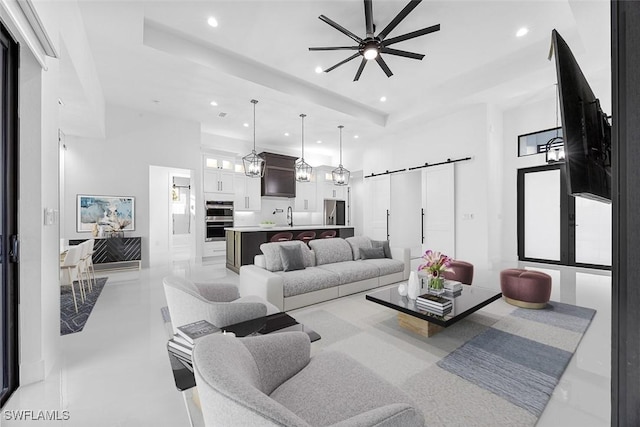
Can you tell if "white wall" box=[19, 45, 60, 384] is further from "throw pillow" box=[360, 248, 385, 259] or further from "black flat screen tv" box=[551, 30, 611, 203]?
"throw pillow" box=[360, 248, 385, 259]

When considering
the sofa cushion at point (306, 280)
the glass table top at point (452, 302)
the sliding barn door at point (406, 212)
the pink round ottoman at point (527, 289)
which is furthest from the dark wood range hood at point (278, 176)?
the pink round ottoman at point (527, 289)

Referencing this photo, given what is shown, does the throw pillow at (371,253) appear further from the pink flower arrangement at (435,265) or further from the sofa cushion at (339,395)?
the sofa cushion at (339,395)

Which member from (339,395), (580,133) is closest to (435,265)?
(339,395)

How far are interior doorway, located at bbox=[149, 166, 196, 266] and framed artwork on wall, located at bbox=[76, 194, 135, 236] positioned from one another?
2091mm

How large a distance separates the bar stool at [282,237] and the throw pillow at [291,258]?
238cm

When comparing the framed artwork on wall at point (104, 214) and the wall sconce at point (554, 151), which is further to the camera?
the framed artwork on wall at point (104, 214)

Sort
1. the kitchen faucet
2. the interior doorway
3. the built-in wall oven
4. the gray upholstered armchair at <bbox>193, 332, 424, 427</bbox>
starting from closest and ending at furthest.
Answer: the gray upholstered armchair at <bbox>193, 332, 424, 427</bbox>, the built-in wall oven, the interior doorway, the kitchen faucet

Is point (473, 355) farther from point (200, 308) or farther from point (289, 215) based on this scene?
point (289, 215)

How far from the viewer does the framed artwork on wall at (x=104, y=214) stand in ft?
18.1

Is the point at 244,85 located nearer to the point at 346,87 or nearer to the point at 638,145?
the point at 346,87

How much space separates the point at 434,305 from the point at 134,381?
252 cm

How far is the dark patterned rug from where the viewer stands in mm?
2984

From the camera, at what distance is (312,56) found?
448 centimetres

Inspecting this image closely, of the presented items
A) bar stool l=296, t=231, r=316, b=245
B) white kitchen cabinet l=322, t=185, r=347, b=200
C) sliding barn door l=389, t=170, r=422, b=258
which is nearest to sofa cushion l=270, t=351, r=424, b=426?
bar stool l=296, t=231, r=316, b=245
